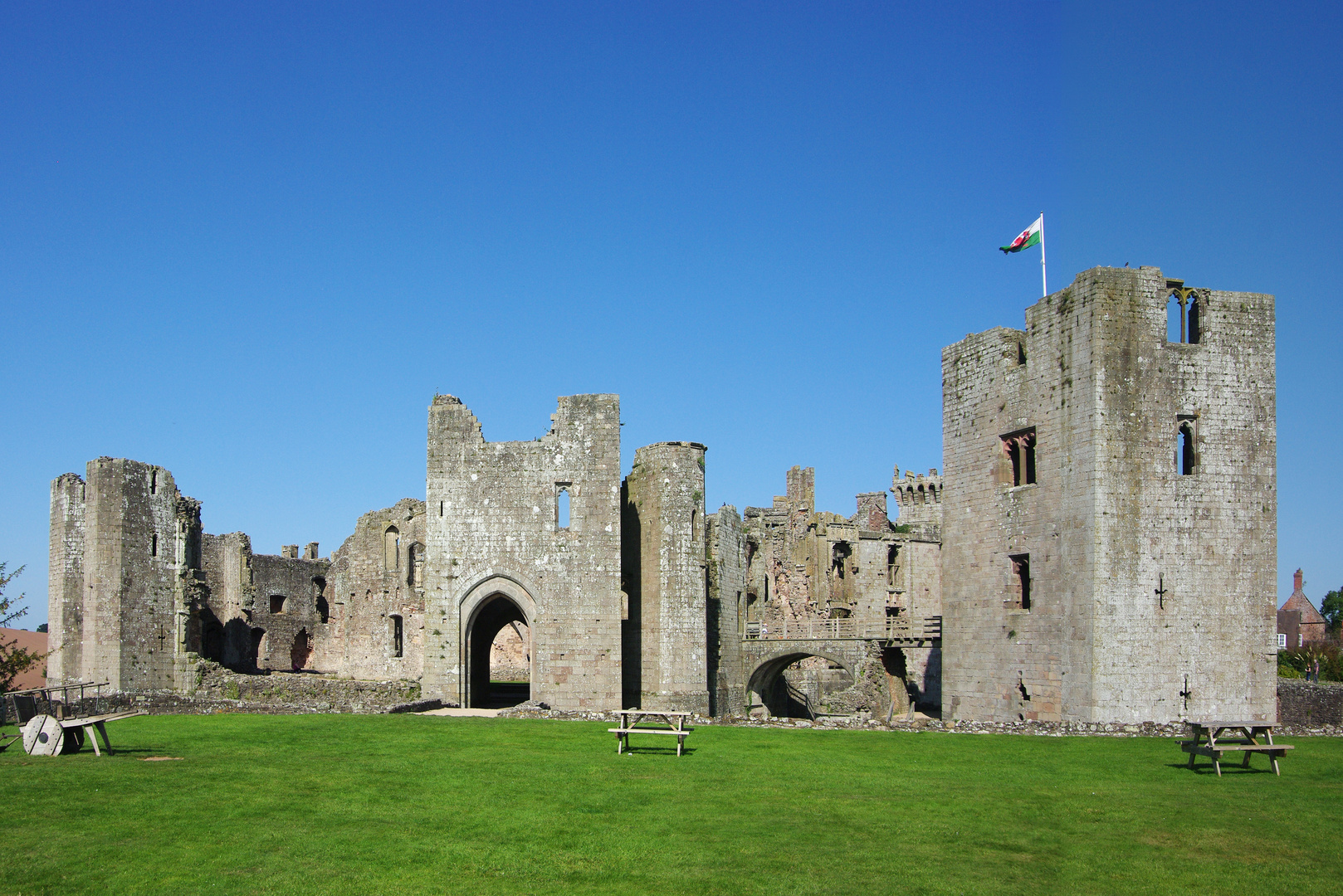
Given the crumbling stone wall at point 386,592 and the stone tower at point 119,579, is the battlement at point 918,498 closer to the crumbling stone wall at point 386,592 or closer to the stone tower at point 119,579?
the crumbling stone wall at point 386,592

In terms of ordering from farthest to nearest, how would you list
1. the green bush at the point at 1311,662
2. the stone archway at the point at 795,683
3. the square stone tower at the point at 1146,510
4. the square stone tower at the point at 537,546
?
1. the green bush at the point at 1311,662
2. the stone archway at the point at 795,683
3. the square stone tower at the point at 537,546
4. the square stone tower at the point at 1146,510

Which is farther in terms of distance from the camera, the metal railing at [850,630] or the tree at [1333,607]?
the tree at [1333,607]

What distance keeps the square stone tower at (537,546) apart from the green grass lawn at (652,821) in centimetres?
1076

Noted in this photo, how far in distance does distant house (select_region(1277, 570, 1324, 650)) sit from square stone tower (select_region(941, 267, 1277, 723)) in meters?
51.2

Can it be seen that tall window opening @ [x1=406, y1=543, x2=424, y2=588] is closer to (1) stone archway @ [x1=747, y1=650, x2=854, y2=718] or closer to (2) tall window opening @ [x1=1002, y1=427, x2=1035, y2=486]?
(1) stone archway @ [x1=747, y1=650, x2=854, y2=718]

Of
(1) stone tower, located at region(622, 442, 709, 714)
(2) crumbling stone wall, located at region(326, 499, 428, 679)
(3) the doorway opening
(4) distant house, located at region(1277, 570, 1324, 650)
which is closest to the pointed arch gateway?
(3) the doorway opening

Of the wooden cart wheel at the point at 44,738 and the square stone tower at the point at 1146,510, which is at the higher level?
the square stone tower at the point at 1146,510

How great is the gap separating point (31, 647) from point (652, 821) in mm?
48791

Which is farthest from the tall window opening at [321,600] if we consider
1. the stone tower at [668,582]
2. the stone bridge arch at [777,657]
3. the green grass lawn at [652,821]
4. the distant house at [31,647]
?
the green grass lawn at [652,821]

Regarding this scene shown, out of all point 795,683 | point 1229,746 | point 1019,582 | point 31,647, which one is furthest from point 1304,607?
point 31,647

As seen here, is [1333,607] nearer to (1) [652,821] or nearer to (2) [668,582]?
(2) [668,582]

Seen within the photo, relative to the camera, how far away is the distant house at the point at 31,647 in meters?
39.9

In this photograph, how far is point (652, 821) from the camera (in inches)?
528

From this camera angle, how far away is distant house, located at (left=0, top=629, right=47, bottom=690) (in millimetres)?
39875
